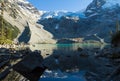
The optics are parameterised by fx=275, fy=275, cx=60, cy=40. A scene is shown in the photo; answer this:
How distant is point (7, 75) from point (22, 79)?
65.4 inches

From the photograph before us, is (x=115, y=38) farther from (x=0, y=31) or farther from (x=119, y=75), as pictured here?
(x=0, y=31)

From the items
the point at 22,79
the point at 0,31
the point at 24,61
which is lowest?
the point at 22,79

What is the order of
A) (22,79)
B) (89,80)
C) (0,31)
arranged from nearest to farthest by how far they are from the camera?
1. (22,79)
2. (89,80)
3. (0,31)

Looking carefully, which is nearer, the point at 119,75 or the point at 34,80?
the point at 34,80

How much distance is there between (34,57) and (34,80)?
154 cm

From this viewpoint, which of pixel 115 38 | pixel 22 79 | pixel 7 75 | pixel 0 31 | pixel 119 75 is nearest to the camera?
pixel 22 79

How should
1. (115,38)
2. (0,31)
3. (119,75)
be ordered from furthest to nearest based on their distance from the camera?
(0,31)
(115,38)
(119,75)

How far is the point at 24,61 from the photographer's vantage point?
58.3 ft

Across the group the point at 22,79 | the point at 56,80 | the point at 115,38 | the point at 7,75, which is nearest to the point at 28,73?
the point at 22,79

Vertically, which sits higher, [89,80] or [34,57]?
[34,57]

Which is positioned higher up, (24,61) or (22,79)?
(24,61)

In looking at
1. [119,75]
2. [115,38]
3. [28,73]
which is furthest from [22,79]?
[115,38]

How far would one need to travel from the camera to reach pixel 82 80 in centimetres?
2941

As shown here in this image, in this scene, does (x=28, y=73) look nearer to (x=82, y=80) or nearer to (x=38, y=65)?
(x=38, y=65)
